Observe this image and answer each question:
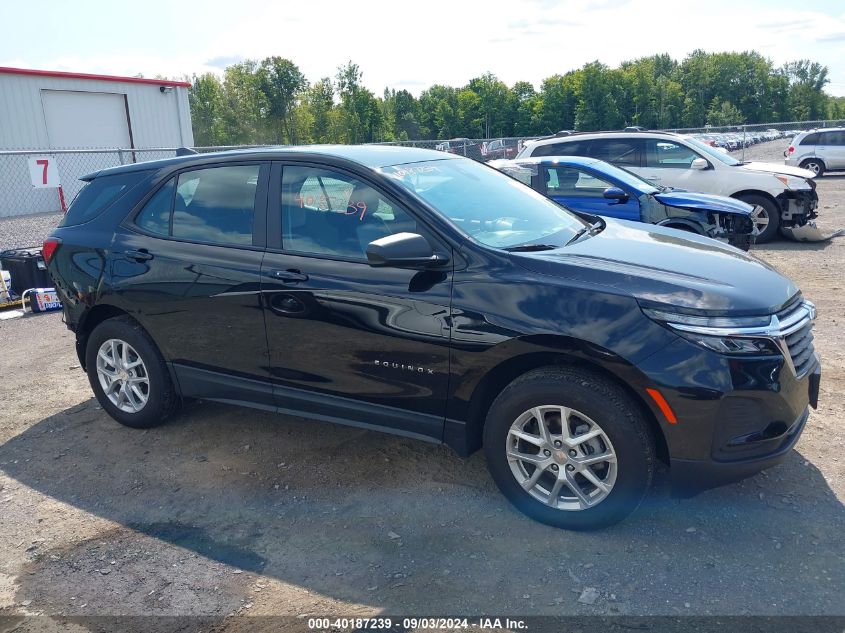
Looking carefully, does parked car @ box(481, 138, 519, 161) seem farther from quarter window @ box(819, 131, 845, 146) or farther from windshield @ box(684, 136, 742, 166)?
windshield @ box(684, 136, 742, 166)

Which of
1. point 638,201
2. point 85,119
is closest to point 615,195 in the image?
point 638,201

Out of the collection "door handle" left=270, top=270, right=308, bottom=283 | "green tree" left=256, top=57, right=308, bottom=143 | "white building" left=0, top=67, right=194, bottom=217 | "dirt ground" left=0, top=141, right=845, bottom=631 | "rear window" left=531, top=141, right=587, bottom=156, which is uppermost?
"green tree" left=256, top=57, right=308, bottom=143

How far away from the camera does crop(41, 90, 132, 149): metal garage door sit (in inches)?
937

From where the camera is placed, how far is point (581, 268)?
11.2 ft

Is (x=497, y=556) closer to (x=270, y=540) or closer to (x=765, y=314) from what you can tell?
(x=270, y=540)

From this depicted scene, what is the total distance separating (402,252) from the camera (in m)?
3.46

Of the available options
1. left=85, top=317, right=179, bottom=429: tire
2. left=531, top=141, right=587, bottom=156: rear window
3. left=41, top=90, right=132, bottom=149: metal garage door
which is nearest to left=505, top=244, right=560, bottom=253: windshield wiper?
left=85, top=317, right=179, bottom=429: tire

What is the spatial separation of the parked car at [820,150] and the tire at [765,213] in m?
15.6

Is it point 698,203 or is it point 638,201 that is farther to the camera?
point 698,203

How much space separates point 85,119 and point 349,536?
25.1 m

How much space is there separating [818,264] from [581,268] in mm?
7696

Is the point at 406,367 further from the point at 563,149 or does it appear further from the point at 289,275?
the point at 563,149

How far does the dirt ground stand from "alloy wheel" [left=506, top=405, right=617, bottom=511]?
193 mm

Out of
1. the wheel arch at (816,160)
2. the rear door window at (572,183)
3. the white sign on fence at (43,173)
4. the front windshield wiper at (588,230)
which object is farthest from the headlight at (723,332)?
the wheel arch at (816,160)
